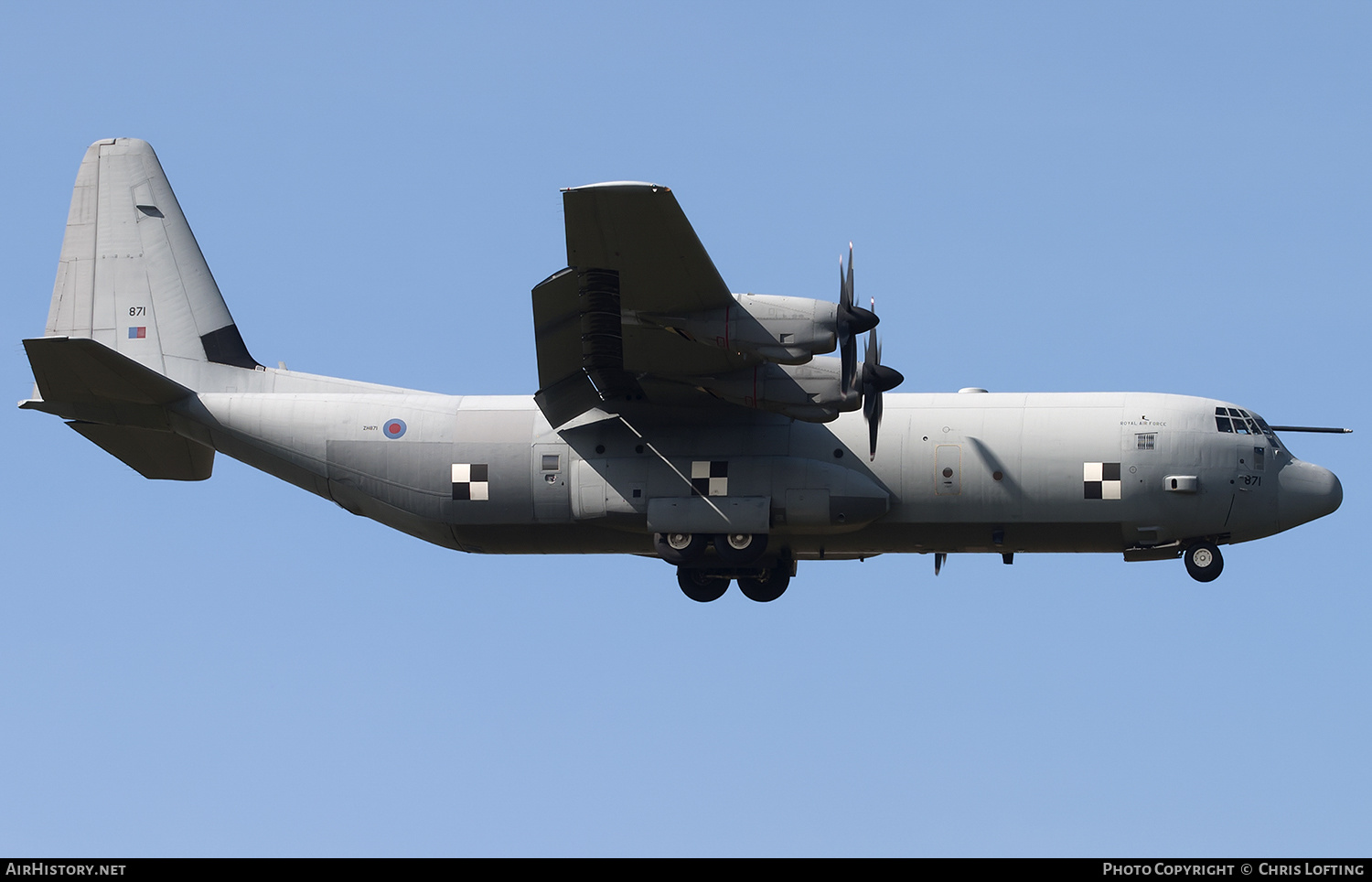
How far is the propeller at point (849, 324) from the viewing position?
25625 millimetres

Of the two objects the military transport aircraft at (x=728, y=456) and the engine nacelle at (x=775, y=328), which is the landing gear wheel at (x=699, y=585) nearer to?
the military transport aircraft at (x=728, y=456)

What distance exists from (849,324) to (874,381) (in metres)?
1.54

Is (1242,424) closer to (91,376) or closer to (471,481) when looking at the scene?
(471,481)

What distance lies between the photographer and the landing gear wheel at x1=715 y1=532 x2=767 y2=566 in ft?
92.0

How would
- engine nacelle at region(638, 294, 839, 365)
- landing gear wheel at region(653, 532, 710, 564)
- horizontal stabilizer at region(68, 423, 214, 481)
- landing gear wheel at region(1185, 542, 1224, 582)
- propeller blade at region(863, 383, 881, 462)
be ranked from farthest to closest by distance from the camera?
horizontal stabilizer at region(68, 423, 214, 481) → landing gear wheel at region(1185, 542, 1224, 582) → landing gear wheel at region(653, 532, 710, 564) → propeller blade at region(863, 383, 881, 462) → engine nacelle at region(638, 294, 839, 365)

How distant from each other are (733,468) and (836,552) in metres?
2.76

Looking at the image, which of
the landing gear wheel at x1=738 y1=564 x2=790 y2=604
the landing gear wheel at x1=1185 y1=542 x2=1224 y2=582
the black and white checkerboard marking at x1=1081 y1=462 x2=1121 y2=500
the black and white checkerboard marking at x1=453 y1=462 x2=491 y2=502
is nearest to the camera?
the black and white checkerboard marking at x1=1081 y1=462 x2=1121 y2=500

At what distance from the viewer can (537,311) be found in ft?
88.7

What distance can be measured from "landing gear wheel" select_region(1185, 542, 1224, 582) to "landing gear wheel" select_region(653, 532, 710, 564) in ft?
26.8

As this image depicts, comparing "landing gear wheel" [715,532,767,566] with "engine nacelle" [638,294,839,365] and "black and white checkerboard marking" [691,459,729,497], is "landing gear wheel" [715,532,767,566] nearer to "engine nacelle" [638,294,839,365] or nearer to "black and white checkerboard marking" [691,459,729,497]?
"black and white checkerboard marking" [691,459,729,497]

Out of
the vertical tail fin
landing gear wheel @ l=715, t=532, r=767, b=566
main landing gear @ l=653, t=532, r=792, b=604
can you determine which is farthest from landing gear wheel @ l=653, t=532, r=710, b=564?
the vertical tail fin

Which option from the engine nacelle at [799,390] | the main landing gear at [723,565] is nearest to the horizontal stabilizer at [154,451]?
the main landing gear at [723,565]
